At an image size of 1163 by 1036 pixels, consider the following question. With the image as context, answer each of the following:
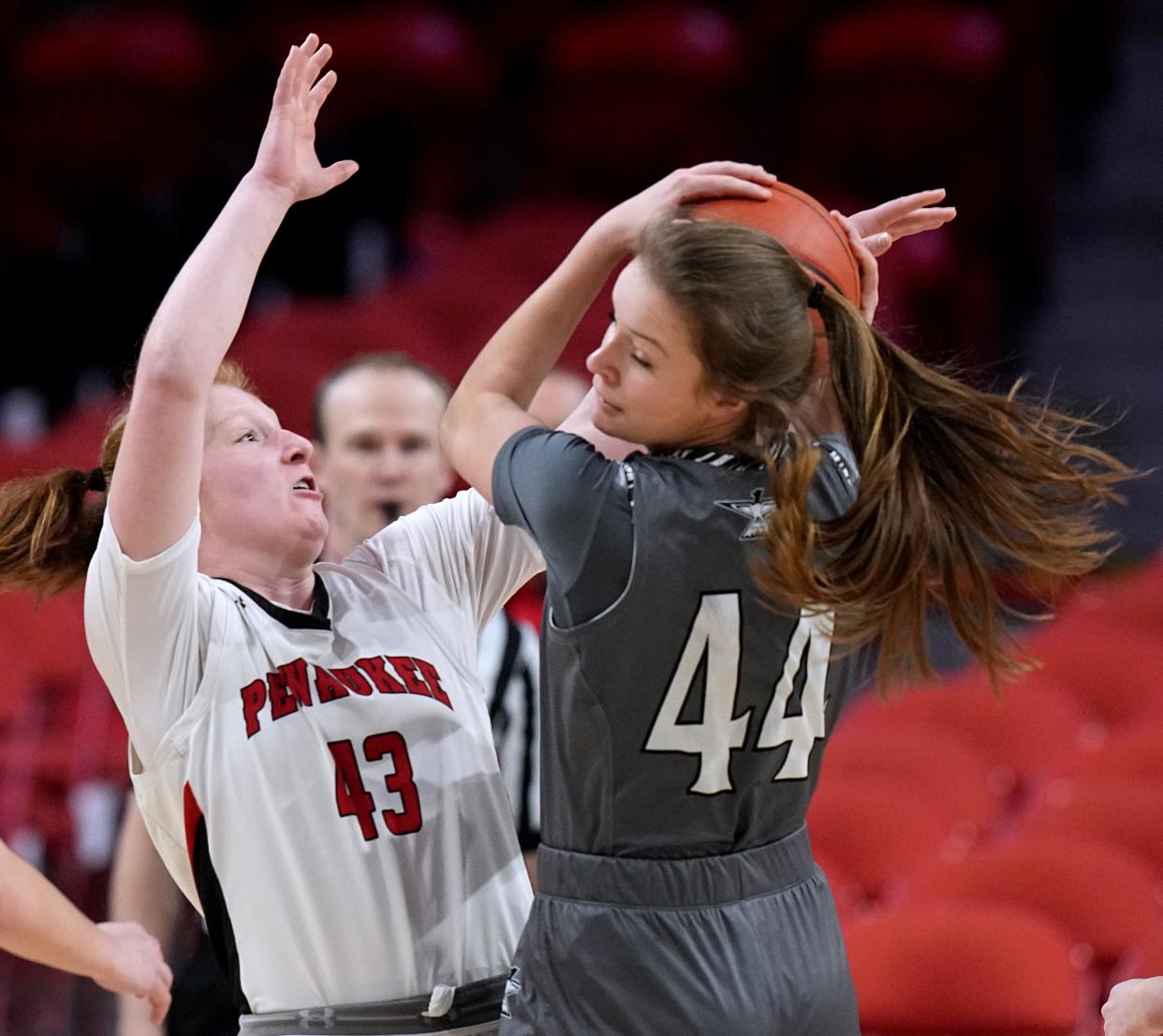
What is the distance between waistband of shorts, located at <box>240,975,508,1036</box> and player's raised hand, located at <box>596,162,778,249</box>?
97 centimetres

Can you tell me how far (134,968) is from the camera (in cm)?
261

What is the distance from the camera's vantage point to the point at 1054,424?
2312mm

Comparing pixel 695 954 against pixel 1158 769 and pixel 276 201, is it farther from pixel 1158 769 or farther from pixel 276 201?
pixel 1158 769

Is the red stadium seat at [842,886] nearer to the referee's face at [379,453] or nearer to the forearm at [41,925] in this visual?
the referee's face at [379,453]

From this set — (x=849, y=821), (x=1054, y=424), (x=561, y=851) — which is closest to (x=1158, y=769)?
(x=849, y=821)

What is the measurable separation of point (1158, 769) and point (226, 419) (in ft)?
9.99

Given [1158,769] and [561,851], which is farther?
[1158,769]

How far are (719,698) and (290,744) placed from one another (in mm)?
600

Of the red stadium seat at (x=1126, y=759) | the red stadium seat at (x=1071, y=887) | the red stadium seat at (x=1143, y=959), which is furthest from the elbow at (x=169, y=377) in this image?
the red stadium seat at (x=1126, y=759)

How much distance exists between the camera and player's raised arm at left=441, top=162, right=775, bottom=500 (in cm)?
219

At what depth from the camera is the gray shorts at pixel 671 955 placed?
2.09m

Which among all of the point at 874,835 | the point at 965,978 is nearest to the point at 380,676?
the point at 965,978

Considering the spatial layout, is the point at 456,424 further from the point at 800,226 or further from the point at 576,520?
the point at 800,226

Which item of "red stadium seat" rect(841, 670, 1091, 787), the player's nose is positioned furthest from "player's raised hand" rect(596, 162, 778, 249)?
"red stadium seat" rect(841, 670, 1091, 787)
